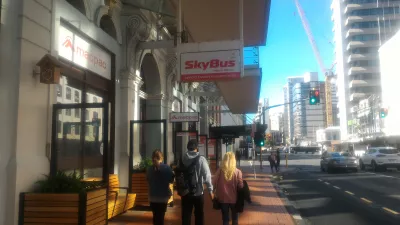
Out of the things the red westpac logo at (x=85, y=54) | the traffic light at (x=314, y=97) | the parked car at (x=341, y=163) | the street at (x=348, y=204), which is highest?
the traffic light at (x=314, y=97)

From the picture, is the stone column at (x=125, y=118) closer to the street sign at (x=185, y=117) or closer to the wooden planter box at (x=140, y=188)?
the wooden planter box at (x=140, y=188)

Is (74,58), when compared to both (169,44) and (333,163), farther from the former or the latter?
(333,163)

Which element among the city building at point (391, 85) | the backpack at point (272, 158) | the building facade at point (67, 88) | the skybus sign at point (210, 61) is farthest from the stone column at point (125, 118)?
the city building at point (391, 85)

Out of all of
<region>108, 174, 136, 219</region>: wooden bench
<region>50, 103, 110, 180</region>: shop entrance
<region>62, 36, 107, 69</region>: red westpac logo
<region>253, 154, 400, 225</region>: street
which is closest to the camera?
<region>50, 103, 110, 180</region>: shop entrance

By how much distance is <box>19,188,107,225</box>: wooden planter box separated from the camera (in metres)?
5.86

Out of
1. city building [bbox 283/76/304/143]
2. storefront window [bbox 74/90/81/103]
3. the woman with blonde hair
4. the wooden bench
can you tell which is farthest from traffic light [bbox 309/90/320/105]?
city building [bbox 283/76/304/143]

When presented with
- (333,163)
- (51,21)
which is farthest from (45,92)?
(333,163)

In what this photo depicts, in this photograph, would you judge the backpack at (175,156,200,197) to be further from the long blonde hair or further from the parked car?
the parked car

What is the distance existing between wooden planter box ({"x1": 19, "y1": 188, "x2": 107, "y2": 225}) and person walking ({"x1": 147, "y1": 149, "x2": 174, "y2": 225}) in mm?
1020

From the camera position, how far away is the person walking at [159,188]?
608 cm

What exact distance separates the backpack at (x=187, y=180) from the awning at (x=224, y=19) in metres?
5.54

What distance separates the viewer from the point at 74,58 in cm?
855

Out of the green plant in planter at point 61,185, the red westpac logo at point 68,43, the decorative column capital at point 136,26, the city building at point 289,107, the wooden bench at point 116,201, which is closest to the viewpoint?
the green plant in planter at point 61,185

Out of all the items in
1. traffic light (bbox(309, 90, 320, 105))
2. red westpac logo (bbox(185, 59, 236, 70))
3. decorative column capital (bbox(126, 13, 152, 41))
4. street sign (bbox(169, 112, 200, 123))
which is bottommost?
street sign (bbox(169, 112, 200, 123))
